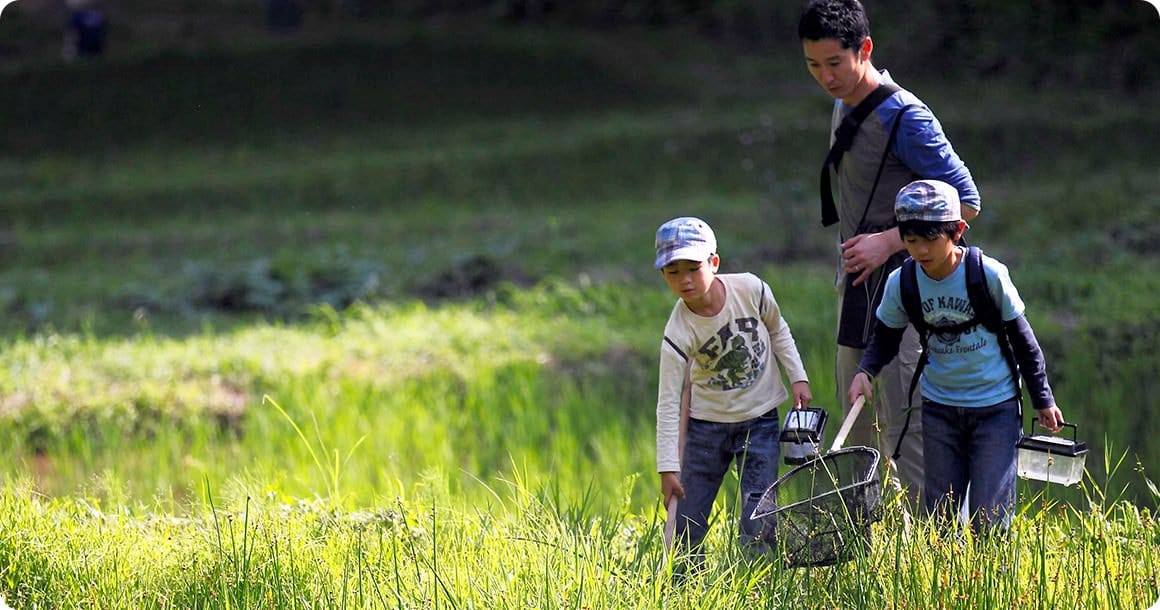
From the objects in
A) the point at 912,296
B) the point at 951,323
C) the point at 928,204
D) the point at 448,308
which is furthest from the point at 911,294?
the point at 448,308

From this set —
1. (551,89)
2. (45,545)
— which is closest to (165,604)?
(45,545)

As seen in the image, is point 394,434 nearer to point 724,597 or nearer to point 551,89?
point 724,597

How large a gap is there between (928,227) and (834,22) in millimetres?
667

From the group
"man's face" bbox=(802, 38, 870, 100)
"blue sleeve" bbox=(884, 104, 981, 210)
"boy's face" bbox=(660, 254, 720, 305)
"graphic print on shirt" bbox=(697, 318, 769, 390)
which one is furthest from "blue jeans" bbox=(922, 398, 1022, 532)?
"man's face" bbox=(802, 38, 870, 100)

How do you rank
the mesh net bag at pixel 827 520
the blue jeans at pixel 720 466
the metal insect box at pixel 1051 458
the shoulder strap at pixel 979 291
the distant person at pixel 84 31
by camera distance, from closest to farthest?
the mesh net bag at pixel 827 520 < the metal insect box at pixel 1051 458 < the shoulder strap at pixel 979 291 < the blue jeans at pixel 720 466 < the distant person at pixel 84 31

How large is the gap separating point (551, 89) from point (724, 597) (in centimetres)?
1546

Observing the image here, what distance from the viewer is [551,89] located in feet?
58.6

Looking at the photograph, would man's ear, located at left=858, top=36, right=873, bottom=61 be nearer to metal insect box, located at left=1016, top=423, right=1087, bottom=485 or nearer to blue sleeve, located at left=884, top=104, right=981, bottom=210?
blue sleeve, located at left=884, top=104, right=981, bottom=210

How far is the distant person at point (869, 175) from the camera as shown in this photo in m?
3.36

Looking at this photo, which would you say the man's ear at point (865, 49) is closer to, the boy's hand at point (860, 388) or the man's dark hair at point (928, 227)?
the man's dark hair at point (928, 227)

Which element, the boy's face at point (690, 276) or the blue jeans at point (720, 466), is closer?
Result: the boy's face at point (690, 276)

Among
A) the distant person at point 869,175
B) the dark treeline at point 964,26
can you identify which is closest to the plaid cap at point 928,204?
the distant person at point 869,175

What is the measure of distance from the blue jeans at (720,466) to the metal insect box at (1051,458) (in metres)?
0.60

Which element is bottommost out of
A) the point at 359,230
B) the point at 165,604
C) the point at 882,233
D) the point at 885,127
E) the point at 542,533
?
the point at 359,230
